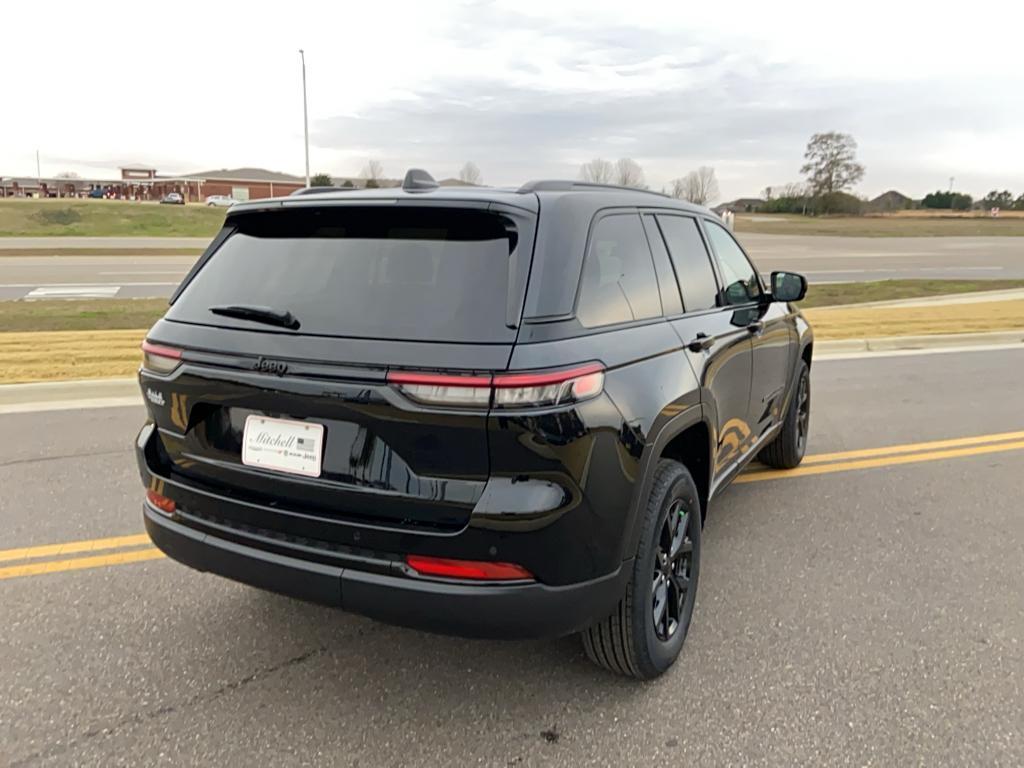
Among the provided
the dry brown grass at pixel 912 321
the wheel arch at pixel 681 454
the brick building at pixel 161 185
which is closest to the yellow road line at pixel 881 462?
the wheel arch at pixel 681 454

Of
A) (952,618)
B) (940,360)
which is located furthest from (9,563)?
(940,360)

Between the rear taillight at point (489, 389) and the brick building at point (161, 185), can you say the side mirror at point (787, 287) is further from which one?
the brick building at point (161, 185)

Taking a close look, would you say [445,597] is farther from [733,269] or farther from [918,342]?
[918,342]

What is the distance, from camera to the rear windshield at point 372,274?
7.98ft

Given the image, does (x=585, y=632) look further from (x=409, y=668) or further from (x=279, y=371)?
(x=279, y=371)

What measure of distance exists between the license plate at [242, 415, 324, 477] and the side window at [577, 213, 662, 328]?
96 centimetres

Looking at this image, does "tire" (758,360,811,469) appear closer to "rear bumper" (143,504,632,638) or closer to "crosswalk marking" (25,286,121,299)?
"rear bumper" (143,504,632,638)

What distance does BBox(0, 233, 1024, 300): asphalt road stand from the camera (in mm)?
17875

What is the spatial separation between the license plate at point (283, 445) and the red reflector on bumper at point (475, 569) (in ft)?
1.55

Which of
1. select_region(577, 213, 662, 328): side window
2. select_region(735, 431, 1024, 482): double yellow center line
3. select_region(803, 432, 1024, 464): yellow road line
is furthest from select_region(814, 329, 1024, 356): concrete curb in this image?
select_region(577, 213, 662, 328): side window

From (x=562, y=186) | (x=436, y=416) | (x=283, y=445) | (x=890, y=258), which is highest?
(x=562, y=186)

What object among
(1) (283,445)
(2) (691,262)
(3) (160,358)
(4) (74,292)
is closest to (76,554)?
(3) (160,358)

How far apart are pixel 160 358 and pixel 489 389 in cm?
134

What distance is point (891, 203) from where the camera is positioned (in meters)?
90.6
